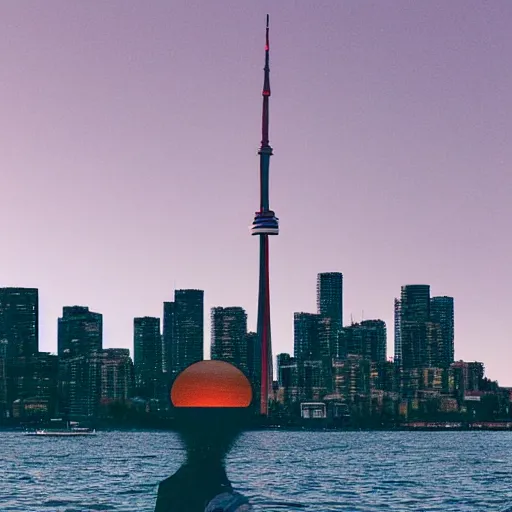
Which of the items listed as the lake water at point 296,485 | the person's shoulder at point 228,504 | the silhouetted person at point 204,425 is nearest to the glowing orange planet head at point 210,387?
the silhouetted person at point 204,425

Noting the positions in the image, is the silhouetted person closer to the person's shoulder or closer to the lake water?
the person's shoulder

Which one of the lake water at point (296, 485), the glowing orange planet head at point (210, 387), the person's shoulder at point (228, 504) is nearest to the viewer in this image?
the person's shoulder at point (228, 504)

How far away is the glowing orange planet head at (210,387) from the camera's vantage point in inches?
1547

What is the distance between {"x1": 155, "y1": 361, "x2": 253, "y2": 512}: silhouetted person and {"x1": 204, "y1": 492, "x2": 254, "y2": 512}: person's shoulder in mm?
3248

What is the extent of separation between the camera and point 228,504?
35000mm

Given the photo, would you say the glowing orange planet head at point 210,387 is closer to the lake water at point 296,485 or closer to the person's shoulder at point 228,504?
the person's shoulder at point 228,504

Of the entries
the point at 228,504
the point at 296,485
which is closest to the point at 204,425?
the point at 228,504

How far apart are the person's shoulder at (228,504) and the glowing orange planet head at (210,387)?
4.40 m

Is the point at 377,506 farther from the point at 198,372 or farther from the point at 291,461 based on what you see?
the point at 291,461

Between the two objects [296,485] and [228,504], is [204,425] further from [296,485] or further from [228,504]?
[296,485]

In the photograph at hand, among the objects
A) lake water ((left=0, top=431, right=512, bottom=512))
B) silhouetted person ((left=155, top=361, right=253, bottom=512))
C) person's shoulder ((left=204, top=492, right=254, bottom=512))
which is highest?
silhouetted person ((left=155, top=361, right=253, bottom=512))

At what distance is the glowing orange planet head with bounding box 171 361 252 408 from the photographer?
39281mm

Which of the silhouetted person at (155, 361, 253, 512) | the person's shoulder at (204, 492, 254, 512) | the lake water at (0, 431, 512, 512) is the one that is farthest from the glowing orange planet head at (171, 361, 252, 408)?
the lake water at (0, 431, 512, 512)

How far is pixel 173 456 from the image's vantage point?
195500 millimetres
